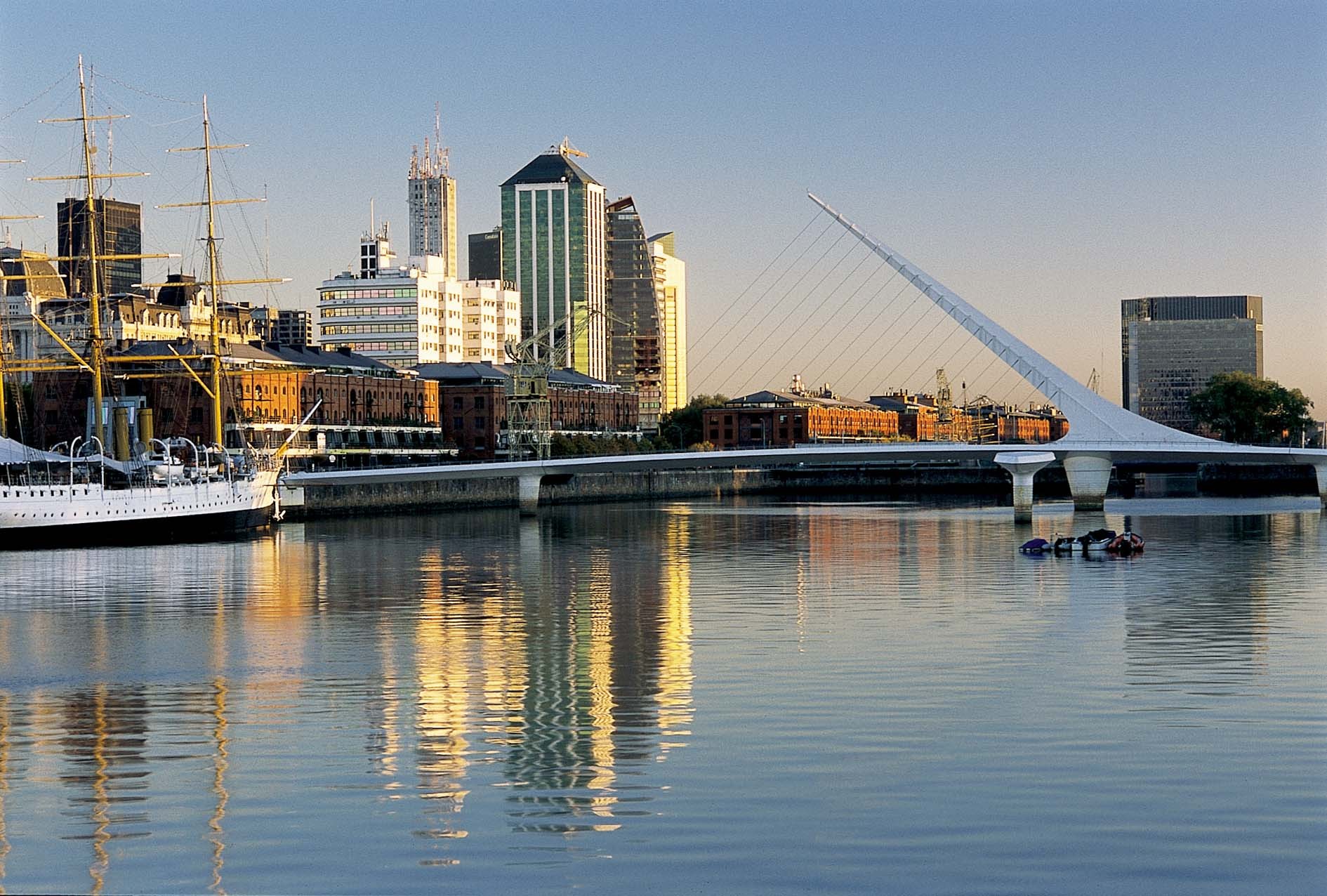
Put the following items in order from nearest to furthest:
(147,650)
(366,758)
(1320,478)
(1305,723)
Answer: (366,758), (1305,723), (147,650), (1320,478)

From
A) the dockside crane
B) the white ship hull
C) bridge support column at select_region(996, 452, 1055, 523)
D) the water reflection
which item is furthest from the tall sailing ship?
the water reflection

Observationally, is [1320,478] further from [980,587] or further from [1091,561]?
[980,587]

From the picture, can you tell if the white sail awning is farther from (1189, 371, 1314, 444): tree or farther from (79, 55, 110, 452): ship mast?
(1189, 371, 1314, 444): tree

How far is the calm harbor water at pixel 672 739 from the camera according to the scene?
15484 millimetres

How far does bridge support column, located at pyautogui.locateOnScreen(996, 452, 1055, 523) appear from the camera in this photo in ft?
277

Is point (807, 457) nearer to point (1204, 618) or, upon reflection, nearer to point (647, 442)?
point (1204, 618)

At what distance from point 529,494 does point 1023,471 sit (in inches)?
1086

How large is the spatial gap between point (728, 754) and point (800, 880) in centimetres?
541

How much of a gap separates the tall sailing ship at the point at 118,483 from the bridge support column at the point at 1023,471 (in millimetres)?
35515

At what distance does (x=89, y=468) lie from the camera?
3179 inches

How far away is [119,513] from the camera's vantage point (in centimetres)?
7475

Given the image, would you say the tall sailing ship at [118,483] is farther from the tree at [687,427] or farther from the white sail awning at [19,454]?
the tree at [687,427]

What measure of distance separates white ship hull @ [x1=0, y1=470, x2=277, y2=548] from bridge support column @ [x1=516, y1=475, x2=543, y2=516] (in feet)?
58.0

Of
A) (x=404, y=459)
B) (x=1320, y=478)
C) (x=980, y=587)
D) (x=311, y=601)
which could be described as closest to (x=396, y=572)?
(x=311, y=601)
